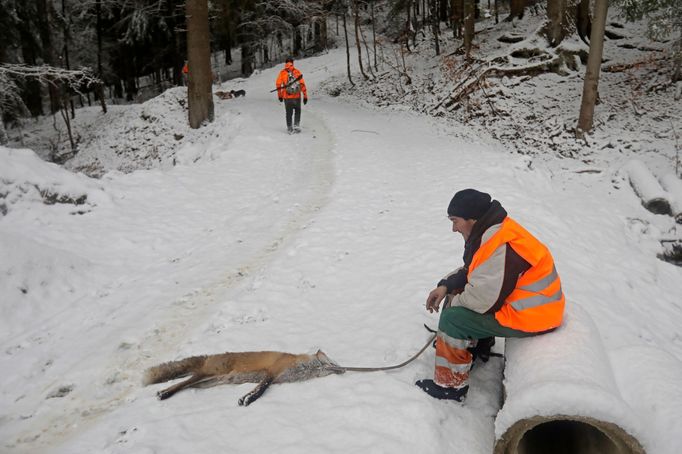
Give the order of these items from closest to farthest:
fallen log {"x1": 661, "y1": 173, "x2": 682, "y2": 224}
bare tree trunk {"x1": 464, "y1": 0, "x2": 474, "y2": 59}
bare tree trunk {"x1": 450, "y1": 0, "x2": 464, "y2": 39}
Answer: fallen log {"x1": 661, "y1": 173, "x2": 682, "y2": 224} < bare tree trunk {"x1": 464, "y1": 0, "x2": 474, "y2": 59} < bare tree trunk {"x1": 450, "y1": 0, "x2": 464, "y2": 39}

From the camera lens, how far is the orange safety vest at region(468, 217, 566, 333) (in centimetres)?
318

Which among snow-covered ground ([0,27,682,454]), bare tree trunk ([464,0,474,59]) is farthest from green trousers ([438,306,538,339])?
bare tree trunk ([464,0,474,59])

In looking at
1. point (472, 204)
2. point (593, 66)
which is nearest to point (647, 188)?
point (593, 66)

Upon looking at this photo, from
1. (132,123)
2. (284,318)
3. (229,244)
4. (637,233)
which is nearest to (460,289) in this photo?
(284,318)

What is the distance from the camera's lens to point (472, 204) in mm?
3404

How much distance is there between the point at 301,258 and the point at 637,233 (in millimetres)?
7016

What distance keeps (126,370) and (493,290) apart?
369 cm

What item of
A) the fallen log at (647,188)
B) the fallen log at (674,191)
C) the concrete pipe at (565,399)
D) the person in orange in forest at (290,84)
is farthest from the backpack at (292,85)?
the concrete pipe at (565,399)

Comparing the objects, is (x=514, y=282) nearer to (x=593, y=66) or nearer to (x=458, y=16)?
(x=593, y=66)

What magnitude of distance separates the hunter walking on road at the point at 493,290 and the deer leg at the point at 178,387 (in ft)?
7.48

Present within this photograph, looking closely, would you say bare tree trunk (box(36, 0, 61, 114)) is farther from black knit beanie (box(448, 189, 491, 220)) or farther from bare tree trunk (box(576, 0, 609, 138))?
black knit beanie (box(448, 189, 491, 220))

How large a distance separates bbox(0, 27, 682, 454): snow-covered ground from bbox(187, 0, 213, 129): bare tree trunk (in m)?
3.37

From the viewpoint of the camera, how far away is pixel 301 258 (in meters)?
6.69

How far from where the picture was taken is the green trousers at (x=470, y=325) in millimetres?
3359
